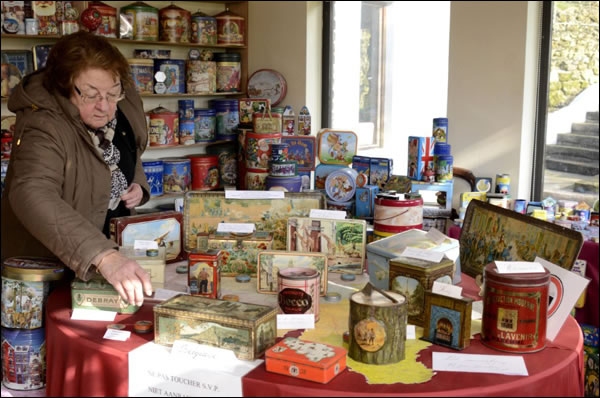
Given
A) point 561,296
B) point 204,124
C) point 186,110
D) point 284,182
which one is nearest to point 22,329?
point 561,296

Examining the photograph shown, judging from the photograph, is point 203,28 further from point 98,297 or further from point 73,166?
point 98,297

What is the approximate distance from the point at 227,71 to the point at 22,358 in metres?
4.18

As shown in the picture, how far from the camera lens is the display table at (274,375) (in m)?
1.44

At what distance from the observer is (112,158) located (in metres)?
2.66

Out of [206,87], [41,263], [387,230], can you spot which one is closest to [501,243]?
[387,230]

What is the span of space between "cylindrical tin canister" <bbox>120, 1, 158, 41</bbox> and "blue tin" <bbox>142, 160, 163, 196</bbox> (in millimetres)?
991

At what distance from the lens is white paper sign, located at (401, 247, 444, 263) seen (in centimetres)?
186

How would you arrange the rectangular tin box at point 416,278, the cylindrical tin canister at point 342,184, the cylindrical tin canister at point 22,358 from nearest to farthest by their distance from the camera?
1. the rectangular tin box at point 416,278
2. the cylindrical tin canister at point 22,358
3. the cylindrical tin canister at point 342,184

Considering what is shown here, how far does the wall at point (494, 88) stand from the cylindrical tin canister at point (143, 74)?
7.51 feet

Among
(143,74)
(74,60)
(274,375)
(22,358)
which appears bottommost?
(22,358)

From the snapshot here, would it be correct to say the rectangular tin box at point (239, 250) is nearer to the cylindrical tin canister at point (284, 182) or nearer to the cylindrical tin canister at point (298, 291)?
the cylindrical tin canister at point (298, 291)

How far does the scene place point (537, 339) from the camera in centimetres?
162

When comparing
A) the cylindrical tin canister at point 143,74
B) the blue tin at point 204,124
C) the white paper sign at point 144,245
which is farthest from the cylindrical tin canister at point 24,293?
the blue tin at point 204,124

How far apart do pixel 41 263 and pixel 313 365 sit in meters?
1.05
